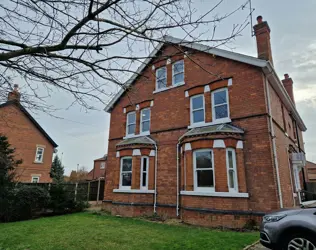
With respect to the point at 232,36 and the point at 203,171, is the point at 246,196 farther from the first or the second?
the point at 232,36

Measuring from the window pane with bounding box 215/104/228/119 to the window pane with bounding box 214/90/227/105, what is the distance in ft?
0.88

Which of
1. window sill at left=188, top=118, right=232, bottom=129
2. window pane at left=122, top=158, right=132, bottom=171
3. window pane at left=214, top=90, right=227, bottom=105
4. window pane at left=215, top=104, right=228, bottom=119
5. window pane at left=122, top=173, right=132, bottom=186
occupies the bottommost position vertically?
window pane at left=122, top=173, right=132, bottom=186

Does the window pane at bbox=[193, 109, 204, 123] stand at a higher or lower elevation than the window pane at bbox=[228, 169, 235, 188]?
higher

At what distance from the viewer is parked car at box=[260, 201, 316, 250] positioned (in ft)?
15.3

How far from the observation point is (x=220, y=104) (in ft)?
37.6

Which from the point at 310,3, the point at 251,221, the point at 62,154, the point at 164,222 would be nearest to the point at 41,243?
the point at 164,222

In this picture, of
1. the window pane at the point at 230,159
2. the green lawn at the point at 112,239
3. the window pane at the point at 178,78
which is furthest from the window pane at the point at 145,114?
the green lawn at the point at 112,239

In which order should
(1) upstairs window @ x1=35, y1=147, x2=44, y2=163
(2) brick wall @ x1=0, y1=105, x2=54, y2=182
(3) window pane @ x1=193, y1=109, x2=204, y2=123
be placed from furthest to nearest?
(1) upstairs window @ x1=35, y1=147, x2=44, y2=163, (2) brick wall @ x1=0, y1=105, x2=54, y2=182, (3) window pane @ x1=193, y1=109, x2=204, y2=123

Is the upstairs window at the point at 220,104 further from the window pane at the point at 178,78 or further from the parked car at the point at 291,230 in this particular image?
the parked car at the point at 291,230

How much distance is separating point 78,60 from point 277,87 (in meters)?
11.2

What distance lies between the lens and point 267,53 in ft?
37.0

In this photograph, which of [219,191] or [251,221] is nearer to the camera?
[251,221]

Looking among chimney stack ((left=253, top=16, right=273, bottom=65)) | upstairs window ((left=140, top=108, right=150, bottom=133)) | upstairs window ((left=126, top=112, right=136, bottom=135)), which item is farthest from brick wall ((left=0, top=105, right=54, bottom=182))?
chimney stack ((left=253, top=16, right=273, bottom=65))

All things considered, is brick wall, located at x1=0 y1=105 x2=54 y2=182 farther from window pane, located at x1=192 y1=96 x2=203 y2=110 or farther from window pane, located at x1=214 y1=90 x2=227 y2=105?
window pane, located at x1=214 y1=90 x2=227 y2=105
